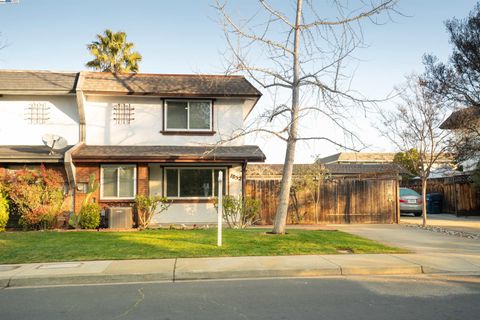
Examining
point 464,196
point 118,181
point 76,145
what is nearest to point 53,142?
point 76,145

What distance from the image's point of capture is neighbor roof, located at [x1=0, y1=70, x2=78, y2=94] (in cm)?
1728

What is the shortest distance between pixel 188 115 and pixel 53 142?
5.32 meters

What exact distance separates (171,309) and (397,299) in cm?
347

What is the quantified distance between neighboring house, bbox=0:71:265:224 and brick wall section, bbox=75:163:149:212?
0.12 ft

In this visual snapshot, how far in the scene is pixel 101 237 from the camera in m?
13.2

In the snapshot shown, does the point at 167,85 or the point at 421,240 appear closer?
the point at 421,240

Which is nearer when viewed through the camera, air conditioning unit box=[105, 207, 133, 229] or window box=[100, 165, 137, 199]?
air conditioning unit box=[105, 207, 133, 229]

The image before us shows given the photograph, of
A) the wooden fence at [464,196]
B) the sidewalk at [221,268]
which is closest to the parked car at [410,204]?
the wooden fence at [464,196]

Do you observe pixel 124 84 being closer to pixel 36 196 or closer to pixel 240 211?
pixel 36 196

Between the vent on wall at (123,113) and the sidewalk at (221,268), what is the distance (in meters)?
9.18

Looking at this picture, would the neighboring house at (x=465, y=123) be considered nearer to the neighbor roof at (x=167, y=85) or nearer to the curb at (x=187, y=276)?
the neighbor roof at (x=167, y=85)

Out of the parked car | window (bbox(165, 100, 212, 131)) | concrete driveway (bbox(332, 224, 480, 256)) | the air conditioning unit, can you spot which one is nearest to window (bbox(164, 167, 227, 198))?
window (bbox(165, 100, 212, 131))

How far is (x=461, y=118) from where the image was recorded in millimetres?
17266

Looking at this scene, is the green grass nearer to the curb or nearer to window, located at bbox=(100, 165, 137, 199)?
the curb
